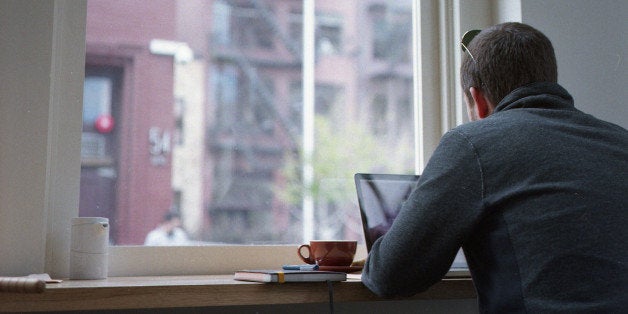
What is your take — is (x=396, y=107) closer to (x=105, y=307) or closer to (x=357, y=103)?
(x=357, y=103)

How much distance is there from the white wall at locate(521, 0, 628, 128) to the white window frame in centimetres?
21

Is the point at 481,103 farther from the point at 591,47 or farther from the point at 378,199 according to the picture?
the point at 591,47

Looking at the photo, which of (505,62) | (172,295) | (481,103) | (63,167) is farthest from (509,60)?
(63,167)

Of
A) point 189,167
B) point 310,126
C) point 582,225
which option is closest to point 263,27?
point 310,126

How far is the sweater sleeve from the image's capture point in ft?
4.06

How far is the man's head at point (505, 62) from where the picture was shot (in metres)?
1.39

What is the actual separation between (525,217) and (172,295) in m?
0.66

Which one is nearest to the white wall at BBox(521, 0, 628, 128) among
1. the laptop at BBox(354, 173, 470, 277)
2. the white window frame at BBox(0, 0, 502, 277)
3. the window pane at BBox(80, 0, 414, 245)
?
the white window frame at BBox(0, 0, 502, 277)

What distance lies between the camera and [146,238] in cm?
192

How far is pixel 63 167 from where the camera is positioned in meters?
1.82

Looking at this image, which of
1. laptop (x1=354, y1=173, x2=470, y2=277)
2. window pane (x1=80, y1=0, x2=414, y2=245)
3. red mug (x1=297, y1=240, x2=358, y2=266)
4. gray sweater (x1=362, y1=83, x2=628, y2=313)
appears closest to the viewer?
gray sweater (x1=362, y1=83, x2=628, y2=313)

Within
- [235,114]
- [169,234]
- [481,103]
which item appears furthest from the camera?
[235,114]

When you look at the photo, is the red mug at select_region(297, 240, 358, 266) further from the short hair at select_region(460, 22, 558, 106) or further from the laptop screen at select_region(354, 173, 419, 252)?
the short hair at select_region(460, 22, 558, 106)

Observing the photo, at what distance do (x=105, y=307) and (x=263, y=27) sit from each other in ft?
3.60
